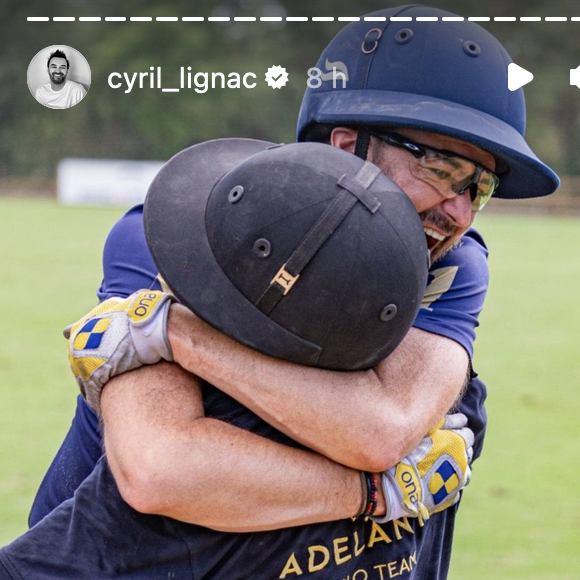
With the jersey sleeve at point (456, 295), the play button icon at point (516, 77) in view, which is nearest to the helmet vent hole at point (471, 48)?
the play button icon at point (516, 77)

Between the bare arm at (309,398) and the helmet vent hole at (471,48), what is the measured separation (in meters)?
0.85

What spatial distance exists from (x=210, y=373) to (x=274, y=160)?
0.47m

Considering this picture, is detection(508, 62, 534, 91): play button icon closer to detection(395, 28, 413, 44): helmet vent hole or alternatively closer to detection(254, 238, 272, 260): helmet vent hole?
detection(395, 28, 413, 44): helmet vent hole

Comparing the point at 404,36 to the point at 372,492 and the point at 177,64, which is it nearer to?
the point at 372,492

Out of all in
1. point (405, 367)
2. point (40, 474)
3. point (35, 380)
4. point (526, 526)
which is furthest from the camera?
point (35, 380)

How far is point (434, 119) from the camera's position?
2.45 metres

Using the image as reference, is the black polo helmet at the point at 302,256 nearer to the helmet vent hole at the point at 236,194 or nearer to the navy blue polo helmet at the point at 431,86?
the helmet vent hole at the point at 236,194

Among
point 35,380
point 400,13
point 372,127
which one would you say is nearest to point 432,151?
point 372,127

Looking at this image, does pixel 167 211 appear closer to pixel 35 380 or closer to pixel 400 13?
pixel 400 13

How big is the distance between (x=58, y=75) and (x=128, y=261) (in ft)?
4.51

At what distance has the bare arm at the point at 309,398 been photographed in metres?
2.21

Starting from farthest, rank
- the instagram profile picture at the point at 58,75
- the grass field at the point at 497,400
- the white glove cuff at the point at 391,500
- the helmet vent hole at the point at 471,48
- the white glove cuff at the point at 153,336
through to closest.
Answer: the grass field at the point at 497,400
the instagram profile picture at the point at 58,75
the helmet vent hole at the point at 471,48
the white glove cuff at the point at 391,500
the white glove cuff at the point at 153,336

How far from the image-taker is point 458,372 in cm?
247

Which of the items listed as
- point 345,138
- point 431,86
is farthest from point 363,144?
point 431,86
